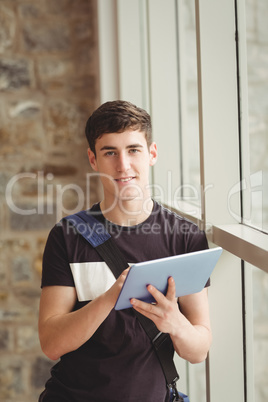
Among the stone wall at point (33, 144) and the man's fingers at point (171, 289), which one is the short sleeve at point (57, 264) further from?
the stone wall at point (33, 144)

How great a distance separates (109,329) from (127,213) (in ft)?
1.13

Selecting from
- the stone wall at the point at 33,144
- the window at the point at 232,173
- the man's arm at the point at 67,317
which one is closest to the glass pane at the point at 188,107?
the window at the point at 232,173

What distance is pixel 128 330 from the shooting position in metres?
1.44

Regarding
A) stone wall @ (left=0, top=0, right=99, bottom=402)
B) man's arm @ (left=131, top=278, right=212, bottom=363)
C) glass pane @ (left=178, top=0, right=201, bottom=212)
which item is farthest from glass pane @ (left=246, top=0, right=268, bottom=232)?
stone wall @ (left=0, top=0, right=99, bottom=402)

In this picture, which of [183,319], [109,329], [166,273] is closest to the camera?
[166,273]

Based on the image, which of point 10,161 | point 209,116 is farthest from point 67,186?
point 209,116

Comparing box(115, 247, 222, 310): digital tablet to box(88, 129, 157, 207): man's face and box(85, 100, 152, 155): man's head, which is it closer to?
box(88, 129, 157, 207): man's face

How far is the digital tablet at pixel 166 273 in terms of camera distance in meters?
1.15

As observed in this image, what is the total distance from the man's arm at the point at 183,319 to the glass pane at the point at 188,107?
0.99m

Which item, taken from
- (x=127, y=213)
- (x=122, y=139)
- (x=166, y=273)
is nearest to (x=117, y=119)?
(x=122, y=139)

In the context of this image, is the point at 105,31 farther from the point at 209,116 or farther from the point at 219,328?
the point at 219,328

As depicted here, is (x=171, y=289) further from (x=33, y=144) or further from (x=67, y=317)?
(x=33, y=144)

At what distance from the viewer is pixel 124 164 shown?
149 cm

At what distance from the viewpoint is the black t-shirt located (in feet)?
4.72
